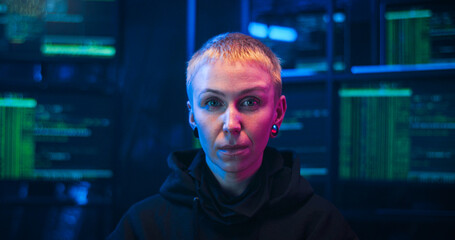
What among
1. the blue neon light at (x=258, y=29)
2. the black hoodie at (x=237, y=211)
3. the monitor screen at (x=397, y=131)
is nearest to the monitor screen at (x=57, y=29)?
the blue neon light at (x=258, y=29)

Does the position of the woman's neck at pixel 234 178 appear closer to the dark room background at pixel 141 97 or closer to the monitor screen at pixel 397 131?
the dark room background at pixel 141 97

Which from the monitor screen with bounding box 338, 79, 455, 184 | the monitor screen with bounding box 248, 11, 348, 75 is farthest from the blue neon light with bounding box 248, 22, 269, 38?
the monitor screen with bounding box 338, 79, 455, 184

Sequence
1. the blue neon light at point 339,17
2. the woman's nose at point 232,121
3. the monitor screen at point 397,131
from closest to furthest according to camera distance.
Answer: the woman's nose at point 232,121
the monitor screen at point 397,131
the blue neon light at point 339,17

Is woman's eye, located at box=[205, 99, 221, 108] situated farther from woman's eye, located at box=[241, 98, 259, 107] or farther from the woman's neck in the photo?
the woman's neck

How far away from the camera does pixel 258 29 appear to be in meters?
2.09

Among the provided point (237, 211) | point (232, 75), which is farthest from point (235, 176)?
point (232, 75)

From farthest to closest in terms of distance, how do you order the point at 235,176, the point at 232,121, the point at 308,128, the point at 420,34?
the point at 308,128
the point at 420,34
the point at 235,176
the point at 232,121

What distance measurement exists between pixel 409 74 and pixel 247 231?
1317mm

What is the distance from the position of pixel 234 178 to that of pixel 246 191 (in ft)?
0.23

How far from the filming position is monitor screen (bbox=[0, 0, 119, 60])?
6.95 feet

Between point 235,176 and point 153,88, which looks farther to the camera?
point 153,88

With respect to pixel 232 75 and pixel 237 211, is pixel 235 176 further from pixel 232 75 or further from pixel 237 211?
pixel 232 75

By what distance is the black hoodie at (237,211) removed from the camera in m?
1.21

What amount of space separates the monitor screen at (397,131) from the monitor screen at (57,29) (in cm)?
146
